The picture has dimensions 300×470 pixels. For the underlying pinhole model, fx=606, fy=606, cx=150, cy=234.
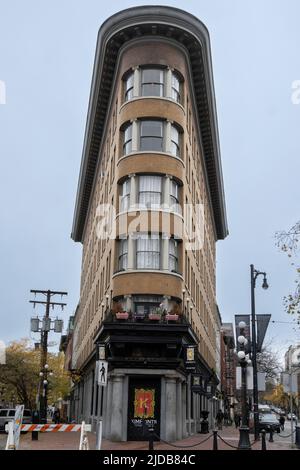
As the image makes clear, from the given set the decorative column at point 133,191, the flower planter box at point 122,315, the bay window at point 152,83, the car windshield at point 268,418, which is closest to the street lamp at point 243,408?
the flower planter box at point 122,315

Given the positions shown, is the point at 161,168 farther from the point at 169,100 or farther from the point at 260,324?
the point at 260,324

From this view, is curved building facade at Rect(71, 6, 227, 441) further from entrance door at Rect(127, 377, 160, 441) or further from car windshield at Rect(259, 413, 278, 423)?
car windshield at Rect(259, 413, 278, 423)

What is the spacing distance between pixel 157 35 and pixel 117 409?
66.9ft

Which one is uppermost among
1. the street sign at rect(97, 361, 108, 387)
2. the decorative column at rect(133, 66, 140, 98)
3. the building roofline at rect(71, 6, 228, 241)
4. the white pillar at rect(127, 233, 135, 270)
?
the building roofline at rect(71, 6, 228, 241)

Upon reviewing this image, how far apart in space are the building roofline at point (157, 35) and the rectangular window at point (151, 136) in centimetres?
548

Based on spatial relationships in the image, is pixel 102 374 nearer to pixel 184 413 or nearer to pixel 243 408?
pixel 243 408

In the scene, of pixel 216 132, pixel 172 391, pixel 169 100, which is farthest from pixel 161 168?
pixel 216 132

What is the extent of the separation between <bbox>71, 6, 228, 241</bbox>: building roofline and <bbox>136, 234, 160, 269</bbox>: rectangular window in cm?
1194

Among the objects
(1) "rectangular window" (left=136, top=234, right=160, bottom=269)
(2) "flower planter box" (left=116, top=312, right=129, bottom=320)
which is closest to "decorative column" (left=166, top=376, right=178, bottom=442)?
(2) "flower planter box" (left=116, top=312, right=129, bottom=320)

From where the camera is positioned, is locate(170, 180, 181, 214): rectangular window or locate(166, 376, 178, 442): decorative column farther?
locate(170, 180, 181, 214): rectangular window

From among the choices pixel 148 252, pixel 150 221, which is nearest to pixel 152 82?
pixel 150 221

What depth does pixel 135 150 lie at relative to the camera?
106ft

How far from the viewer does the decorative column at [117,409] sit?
27672 mm

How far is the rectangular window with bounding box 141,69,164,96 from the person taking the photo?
33344 mm
